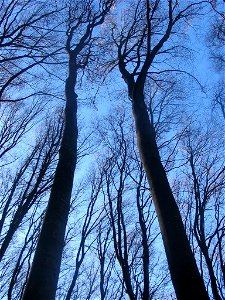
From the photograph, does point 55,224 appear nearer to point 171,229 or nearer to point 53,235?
point 53,235

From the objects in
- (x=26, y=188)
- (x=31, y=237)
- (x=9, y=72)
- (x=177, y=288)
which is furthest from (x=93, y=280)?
(x=177, y=288)

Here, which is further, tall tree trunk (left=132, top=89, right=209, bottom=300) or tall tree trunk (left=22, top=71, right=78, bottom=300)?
tall tree trunk (left=22, top=71, right=78, bottom=300)

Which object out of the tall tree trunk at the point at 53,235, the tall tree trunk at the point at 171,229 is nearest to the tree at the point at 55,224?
the tall tree trunk at the point at 53,235

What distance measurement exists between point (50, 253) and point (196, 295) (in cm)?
161

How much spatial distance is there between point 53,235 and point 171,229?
4.62 feet

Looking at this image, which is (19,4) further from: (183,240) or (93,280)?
(93,280)

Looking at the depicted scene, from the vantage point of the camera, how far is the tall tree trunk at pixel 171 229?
9.91 feet

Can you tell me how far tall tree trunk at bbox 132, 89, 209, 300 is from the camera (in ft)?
9.91

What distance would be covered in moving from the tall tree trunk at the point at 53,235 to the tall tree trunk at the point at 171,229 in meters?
1.20

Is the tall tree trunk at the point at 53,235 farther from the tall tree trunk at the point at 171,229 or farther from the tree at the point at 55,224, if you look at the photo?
the tall tree trunk at the point at 171,229

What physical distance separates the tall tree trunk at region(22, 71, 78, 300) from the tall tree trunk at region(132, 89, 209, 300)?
1.20 meters

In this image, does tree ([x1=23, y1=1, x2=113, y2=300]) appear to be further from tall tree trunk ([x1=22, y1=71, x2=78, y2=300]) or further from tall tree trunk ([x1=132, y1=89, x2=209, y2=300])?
tall tree trunk ([x1=132, y1=89, x2=209, y2=300])

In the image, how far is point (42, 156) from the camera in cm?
1052

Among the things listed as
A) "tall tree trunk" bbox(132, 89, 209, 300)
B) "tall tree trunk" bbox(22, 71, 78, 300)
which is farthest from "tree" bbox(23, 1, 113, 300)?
"tall tree trunk" bbox(132, 89, 209, 300)
